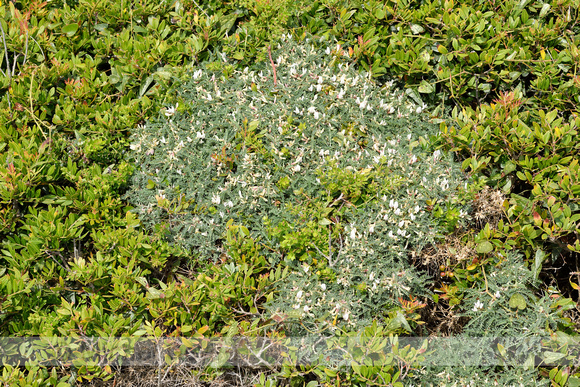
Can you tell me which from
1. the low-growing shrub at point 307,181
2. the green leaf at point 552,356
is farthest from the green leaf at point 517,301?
the low-growing shrub at point 307,181

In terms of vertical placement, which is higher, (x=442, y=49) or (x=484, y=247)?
(x=442, y=49)

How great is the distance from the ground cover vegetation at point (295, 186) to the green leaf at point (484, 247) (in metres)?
0.05

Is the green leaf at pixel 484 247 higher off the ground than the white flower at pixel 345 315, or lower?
higher

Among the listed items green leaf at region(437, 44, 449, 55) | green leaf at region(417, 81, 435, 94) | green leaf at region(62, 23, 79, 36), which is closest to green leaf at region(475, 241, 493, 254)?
green leaf at region(417, 81, 435, 94)

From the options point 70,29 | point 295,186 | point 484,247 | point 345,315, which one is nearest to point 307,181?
point 295,186

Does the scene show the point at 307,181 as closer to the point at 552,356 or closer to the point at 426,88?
the point at 426,88

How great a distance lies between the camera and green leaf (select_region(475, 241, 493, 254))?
9.17 ft

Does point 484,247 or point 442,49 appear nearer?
point 484,247

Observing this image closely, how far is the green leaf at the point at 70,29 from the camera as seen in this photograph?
11.8 ft

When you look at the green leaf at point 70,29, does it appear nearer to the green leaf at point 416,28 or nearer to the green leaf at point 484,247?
the green leaf at point 416,28

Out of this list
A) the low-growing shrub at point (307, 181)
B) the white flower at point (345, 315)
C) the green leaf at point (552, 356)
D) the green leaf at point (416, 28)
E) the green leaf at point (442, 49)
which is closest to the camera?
the green leaf at point (552, 356)

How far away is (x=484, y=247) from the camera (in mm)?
2805

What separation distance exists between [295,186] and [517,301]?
138cm

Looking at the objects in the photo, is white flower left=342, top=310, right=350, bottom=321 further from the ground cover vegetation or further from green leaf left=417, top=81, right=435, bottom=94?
green leaf left=417, top=81, right=435, bottom=94
